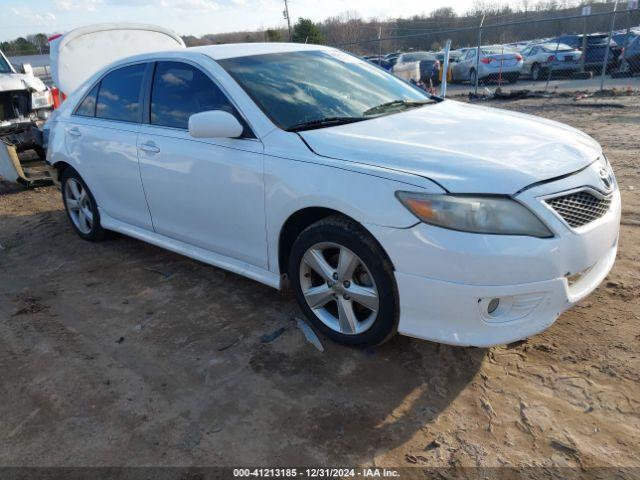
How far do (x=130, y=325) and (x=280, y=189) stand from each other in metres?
1.49

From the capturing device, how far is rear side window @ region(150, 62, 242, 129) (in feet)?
11.5

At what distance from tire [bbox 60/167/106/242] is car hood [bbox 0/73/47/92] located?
4.64 meters

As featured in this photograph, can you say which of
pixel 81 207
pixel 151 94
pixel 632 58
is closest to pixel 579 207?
pixel 151 94

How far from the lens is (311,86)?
3.56 meters

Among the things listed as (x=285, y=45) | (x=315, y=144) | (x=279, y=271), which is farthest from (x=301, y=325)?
(x=285, y=45)

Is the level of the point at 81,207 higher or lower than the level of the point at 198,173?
lower

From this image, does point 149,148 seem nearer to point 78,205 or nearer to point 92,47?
point 78,205

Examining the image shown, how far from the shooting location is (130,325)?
358 cm

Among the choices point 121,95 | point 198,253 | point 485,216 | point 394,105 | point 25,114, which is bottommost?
point 198,253

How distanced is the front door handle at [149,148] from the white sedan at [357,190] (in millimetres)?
19

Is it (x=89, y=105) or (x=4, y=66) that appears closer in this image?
(x=89, y=105)

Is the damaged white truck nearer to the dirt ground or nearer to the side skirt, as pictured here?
the side skirt

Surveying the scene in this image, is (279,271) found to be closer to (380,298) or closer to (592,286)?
(380,298)

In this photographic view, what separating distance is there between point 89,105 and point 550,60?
18352 mm
